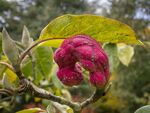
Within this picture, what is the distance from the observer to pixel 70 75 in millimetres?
603

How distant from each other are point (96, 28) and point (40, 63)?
0.46 m

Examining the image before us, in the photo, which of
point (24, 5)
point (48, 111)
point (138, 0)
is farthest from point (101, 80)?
point (24, 5)

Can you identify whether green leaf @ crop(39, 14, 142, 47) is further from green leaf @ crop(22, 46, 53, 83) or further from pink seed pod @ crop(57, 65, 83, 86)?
green leaf @ crop(22, 46, 53, 83)

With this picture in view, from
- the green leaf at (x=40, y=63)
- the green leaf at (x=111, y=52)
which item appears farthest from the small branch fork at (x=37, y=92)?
the green leaf at (x=111, y=52)

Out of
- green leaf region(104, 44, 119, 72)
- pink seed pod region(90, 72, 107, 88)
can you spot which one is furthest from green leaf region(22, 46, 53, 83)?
pink seed pod region(90, 72, 107, 88)

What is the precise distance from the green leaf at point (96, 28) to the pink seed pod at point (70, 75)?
78 millimetres

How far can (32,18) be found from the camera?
48.4 feet

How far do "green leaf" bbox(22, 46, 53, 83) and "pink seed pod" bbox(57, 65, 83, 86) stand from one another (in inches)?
16.4

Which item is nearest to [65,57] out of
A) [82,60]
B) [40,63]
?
[82,60]

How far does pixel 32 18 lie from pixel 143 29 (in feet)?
19.8

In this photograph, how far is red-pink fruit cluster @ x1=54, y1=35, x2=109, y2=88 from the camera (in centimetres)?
57

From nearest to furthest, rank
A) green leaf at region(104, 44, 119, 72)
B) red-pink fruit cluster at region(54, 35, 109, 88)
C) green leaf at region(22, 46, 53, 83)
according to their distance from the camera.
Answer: red-pink fruit cluster at region(54, 35, 109, 88) → green leaf at region(22, 46, 53, 83) → green leaf at region(104, 44, 119, 72)

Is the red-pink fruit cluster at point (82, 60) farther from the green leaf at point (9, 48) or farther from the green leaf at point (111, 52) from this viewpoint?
the green leaf at point (111, 52)

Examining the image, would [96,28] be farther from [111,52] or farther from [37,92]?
[111,52]
